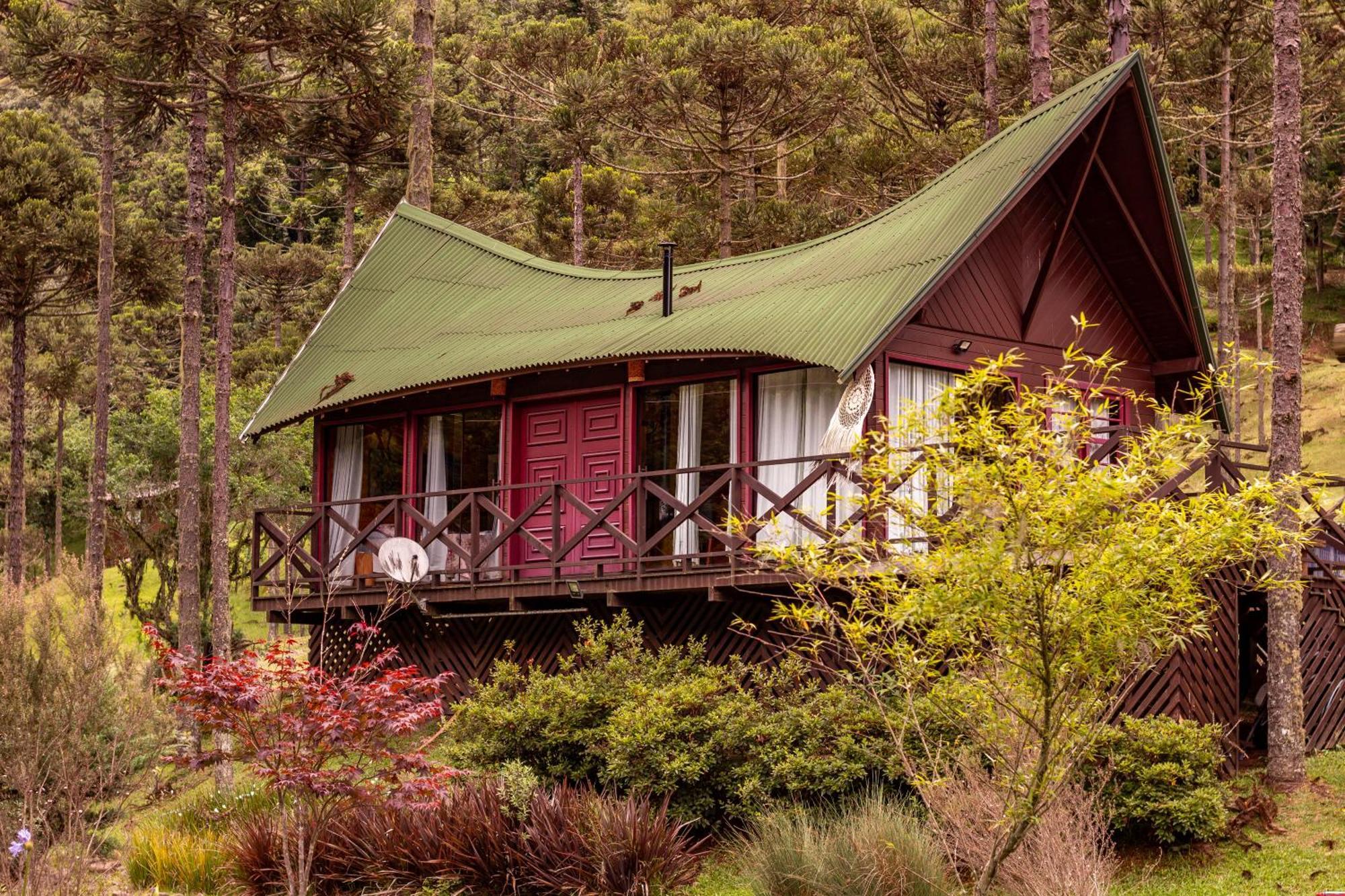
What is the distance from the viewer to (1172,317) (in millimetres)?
18500

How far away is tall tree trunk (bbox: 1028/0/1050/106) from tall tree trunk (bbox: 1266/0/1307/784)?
561 centimetres

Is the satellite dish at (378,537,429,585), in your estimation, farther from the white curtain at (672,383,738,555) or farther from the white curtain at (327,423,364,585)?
the white curtain at (672,383,738,555)

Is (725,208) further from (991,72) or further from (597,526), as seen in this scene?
(597,526)

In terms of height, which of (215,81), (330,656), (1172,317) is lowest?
(330,656)

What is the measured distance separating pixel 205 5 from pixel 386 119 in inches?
203

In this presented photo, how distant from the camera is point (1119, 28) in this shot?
21.5 meters

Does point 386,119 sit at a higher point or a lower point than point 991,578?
higher

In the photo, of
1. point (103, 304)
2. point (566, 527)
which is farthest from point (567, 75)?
point (566, 527)

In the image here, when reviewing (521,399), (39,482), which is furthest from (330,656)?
(39,482)

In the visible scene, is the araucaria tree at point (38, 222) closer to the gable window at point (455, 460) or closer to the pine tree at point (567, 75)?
the pine tree at point (567, 75)

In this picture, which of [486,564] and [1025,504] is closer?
[1025,504]

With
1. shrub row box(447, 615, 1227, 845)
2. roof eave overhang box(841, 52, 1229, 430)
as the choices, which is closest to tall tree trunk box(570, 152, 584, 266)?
roof eave overhang box(841, 52, 1229, 430)

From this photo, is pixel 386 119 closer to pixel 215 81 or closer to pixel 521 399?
pixel 215 81

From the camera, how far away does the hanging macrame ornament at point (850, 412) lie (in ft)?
49.0
